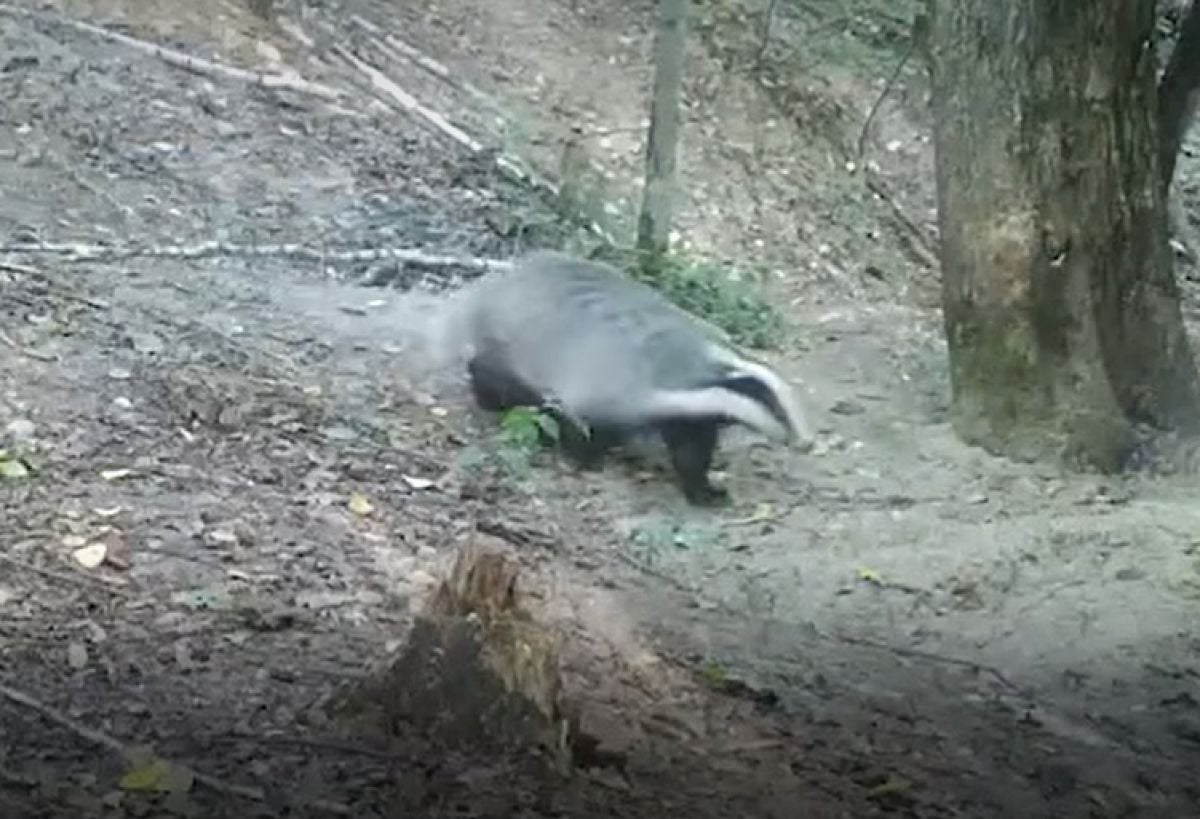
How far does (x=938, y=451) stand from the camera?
515cm

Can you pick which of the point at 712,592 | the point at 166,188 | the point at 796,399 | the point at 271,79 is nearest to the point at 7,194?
the point at 166,188

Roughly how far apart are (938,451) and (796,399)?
369 mm

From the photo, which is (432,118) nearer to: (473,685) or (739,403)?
(739,403)

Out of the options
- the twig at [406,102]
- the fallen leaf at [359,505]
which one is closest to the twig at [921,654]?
the fallen leaf at [359,505]

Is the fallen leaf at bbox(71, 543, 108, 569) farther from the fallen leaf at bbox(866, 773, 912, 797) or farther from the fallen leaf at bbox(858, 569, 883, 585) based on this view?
the fallen leaf at bbox(858, 569, 883, 585)

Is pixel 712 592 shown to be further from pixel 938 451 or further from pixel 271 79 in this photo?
pixel 271 79

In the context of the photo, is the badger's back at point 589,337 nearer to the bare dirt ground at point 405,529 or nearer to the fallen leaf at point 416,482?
the bare dirt ground at point 405,529

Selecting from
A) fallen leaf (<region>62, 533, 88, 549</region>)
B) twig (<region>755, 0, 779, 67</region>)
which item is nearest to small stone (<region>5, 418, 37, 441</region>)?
fallen leaf (<region>62, 533, 88, 549</region>)

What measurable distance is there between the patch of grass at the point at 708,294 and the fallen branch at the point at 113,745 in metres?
3.35

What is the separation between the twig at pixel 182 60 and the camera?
698 centimetres

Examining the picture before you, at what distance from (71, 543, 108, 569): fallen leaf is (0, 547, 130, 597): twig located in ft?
0.17

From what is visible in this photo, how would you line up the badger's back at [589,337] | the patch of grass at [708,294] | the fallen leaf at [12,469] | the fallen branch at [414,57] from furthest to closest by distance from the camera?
the fallen branch at [414,57], the patch of grass at [708,294], the badger's back at [589,337], the fallen leaf at [12,469]

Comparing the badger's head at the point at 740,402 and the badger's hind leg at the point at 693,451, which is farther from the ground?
the badger's head at the point at 740,402

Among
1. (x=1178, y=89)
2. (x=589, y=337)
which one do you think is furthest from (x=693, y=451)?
(x=1178, y=89)
